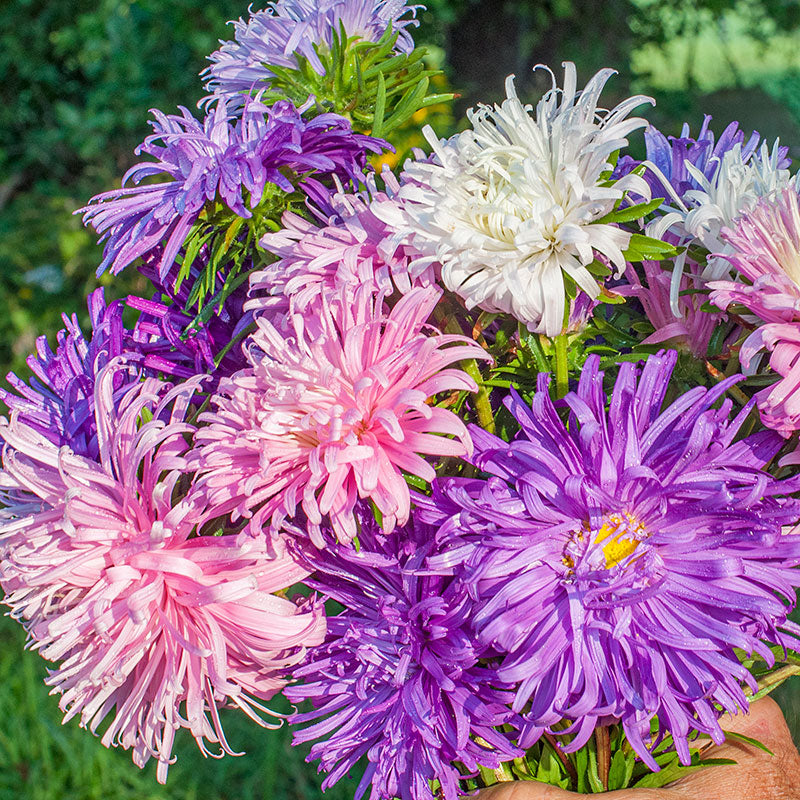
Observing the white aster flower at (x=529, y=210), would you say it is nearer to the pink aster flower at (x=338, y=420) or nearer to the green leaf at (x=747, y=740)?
the pink aster flower at (x=338, y=420)

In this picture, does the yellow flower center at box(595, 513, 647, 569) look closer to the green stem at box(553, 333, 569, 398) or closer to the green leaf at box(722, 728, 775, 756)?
the green stem at box(553, 333, 569, 398)

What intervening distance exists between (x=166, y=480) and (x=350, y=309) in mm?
125

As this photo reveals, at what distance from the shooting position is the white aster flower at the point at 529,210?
43 centimetres

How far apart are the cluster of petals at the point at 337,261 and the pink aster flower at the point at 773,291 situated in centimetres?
15

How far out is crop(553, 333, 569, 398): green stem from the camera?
1.47 ft

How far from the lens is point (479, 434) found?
0.44 metres

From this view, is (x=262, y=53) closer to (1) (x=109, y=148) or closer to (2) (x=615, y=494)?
(2) (x=615, y=494)

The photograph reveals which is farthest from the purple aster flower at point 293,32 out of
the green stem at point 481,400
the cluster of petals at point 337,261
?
the green stem at point 481,400

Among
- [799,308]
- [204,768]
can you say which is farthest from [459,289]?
[204,768]

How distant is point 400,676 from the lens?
0.47m

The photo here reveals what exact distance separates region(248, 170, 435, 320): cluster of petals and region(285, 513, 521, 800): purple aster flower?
0.40 feet

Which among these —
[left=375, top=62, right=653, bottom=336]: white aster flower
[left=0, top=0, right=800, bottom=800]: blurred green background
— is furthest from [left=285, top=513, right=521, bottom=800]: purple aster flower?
[left=0, top=0, right=800, bottom=800]: blurred green background

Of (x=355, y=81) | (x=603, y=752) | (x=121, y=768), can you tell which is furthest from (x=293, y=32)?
(x=121, y=768)

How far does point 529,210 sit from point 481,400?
99mm
